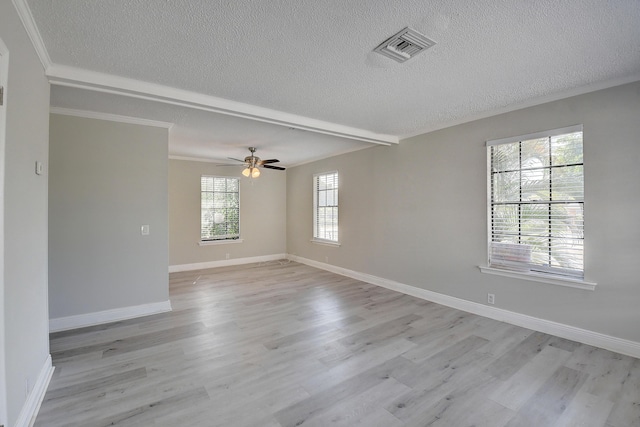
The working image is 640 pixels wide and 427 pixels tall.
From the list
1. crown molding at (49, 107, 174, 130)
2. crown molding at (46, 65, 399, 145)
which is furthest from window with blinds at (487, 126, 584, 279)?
crown molding at (49, 107, 174, 130)

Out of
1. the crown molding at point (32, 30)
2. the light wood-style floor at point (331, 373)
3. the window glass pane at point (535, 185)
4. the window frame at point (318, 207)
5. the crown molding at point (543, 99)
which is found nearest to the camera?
the crown molding at point (32, 30)

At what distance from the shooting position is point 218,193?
7062 millimetres

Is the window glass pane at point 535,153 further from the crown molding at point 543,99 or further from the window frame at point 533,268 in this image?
the crown molding at point 543,99

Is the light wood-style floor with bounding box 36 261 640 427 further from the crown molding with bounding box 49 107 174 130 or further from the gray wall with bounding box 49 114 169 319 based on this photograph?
the crown molding with bounding box 49 107 174 130

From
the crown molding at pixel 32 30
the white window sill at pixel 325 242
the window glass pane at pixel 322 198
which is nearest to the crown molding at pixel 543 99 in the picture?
the window glass pane at pixel 322 198

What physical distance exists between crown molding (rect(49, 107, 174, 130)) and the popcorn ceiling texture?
1.27 metres

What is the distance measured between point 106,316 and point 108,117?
2.53 metres

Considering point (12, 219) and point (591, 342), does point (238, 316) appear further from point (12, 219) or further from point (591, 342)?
point (591, 342)

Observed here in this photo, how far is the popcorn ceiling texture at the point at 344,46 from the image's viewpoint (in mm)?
1758

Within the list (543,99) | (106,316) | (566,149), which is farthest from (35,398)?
(543,99)

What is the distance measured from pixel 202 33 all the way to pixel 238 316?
320cm

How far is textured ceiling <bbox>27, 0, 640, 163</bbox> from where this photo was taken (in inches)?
69.4

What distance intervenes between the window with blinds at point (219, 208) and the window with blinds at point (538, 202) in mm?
5706

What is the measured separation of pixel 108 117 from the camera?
357cm
